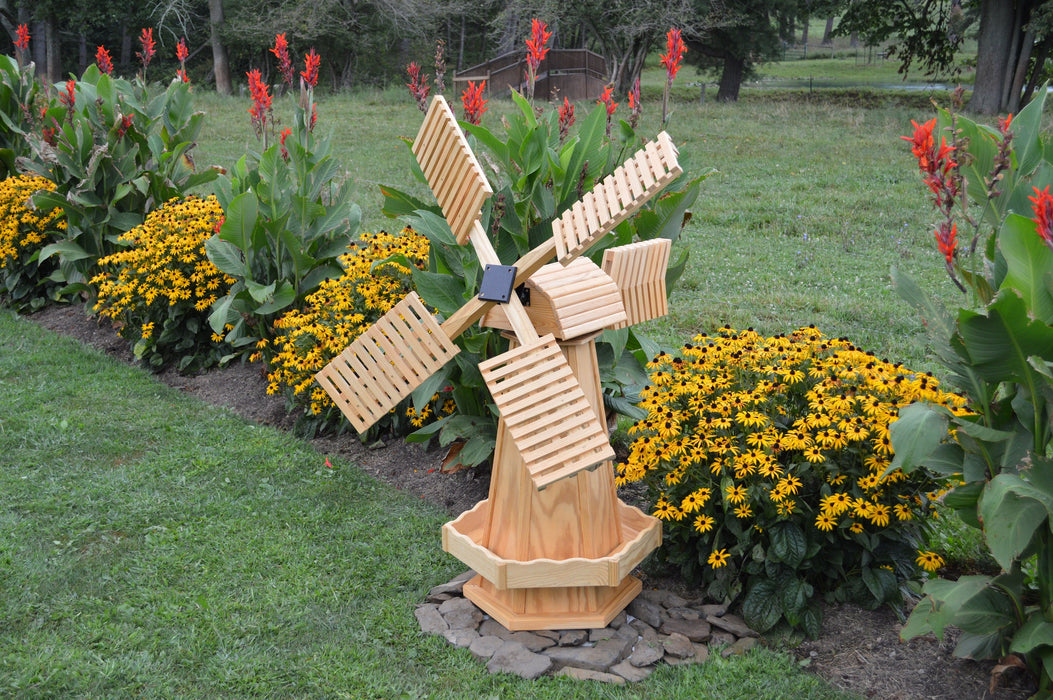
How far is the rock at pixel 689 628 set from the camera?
386 centimetres

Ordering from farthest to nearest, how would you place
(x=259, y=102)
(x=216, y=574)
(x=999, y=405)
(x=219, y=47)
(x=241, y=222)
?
(x=219, y=47)
(x=259, y=102)
(x=241, y=222)
(x=216, y=574)
(x=999, y=405)

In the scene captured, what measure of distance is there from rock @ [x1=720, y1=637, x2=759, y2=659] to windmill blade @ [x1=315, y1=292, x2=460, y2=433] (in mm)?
1662

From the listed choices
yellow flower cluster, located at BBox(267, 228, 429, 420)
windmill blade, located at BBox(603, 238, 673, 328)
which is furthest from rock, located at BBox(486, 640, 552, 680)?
yellow flower cluster, located at BBox(267, 228, 429, 420)

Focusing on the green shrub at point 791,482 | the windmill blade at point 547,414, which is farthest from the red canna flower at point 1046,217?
the windmill blade at point 547,414

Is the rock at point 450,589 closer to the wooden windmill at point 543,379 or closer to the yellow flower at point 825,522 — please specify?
the wooden windmill at point 543,379

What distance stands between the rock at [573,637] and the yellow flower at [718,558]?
2.01 ft

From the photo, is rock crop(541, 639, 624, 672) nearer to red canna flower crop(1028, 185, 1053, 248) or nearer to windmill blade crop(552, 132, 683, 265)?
windmill blade crop(552, 132, 683, 265)

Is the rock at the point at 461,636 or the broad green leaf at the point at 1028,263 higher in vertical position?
the broad green leaf at the point at 1028,263

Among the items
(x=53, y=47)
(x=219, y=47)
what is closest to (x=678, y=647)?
(x=219, y=47)

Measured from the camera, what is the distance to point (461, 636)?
3.93 m

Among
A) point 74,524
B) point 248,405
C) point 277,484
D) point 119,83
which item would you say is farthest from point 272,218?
point 119,83

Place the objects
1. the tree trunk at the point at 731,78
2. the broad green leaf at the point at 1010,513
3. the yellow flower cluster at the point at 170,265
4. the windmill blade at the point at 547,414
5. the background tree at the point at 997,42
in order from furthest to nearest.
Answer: the tree trunk at the point at 731,78 → the background tree at the point at 997,42 → the yellow flower cluster at the point at 170,265 → the windmill blade at the point at 547,414 → the broad green leaf at the point at 1010,513

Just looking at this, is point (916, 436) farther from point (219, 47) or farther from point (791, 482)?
point (219, 47)

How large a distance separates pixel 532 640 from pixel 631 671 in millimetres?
439
